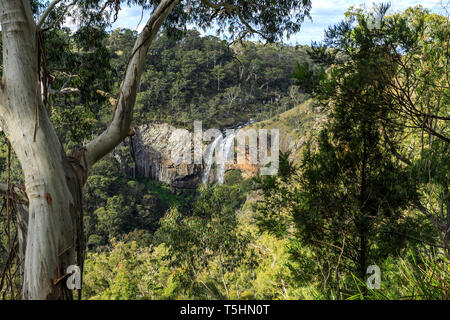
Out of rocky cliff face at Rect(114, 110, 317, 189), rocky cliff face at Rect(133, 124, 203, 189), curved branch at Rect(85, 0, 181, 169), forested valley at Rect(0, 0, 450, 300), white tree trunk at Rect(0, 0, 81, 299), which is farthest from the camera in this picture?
rocky cliff face at Rect(133, 124, 203, 189)

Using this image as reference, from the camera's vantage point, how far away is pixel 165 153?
3562cm

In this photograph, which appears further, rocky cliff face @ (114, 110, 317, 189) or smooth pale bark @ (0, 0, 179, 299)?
rocky cliff face @ (114, 110, 317, 189)

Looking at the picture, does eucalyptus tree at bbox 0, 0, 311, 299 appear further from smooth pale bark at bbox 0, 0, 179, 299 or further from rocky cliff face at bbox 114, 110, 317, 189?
rocky cliff face at bbox 114, 110, 317, 189

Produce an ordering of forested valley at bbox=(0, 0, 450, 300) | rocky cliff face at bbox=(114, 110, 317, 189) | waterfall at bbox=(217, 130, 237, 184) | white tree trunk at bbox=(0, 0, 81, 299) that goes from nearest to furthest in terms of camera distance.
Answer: white tree trunk at bbox=(0, 0, 81, 299)
forested valley at bbox=(0, 0, 450, 300)
waterfall at bbox=(217, 130, 237, 184)
rocky cliff face at bbox=(114, 110, 317, 189)

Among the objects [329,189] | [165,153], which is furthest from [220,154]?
[329,189]

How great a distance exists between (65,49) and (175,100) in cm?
3136

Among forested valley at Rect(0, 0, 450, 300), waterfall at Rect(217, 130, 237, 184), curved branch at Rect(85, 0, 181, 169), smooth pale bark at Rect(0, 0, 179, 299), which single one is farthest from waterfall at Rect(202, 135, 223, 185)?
smooth pale bark at Rect(0, 0, 179, 299)

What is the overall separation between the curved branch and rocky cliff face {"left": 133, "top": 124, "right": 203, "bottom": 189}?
32.2m

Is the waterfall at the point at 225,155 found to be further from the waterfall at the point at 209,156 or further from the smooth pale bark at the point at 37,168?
the smooth pale bark at the point at 37,168

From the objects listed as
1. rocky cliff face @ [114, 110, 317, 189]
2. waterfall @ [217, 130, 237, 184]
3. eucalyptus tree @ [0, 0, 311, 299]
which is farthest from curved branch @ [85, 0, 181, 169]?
rocky cliff face @ [114, 110, 317, 189]

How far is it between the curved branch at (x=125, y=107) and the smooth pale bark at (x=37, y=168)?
0.34 feet

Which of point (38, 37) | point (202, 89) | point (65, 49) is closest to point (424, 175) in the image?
Answer: point (38, 37)

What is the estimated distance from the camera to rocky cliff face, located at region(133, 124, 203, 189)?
35094 millimetres

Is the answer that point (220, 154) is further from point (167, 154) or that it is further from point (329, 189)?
point (329, 189)
